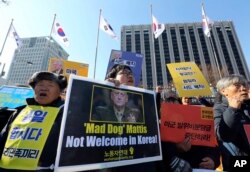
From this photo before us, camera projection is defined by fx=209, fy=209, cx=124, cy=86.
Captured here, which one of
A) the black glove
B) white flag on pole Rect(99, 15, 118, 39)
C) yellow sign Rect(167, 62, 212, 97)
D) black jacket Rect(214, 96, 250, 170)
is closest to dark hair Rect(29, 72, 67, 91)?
the black glove

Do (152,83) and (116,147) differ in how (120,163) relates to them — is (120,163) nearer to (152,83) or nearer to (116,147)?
(116,147)

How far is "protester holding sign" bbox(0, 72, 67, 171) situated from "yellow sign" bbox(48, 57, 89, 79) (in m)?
5.16

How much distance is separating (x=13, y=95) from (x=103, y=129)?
3.16 meters

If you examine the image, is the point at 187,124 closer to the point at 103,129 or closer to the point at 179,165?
the point at 179,165

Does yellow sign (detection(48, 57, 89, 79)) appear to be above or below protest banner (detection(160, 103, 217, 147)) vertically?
above

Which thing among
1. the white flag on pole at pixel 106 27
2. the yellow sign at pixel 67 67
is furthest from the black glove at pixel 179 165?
the white flag on pole at pixel 106 27

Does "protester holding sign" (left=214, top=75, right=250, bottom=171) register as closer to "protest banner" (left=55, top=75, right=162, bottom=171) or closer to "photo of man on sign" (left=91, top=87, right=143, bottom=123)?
"protest banner" (left=55, top=75, right=162, bottom=171)

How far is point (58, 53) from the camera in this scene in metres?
22.2

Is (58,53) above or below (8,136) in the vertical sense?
above

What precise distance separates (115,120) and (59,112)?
561 millimetres

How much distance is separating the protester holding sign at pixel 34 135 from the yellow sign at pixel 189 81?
3.31m

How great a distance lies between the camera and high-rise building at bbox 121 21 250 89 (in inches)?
2589

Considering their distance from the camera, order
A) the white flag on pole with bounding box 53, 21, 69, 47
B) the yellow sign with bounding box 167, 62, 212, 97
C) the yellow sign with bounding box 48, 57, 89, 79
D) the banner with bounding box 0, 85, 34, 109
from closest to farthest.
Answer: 1. the banner with bounding box 0, 85, 34, 109
2. the yellow sign with bounding box 167, 62, 212, 97
3. the yellow sign with bounding box 48, 57, 89, 79
4. the white flag on pole with bounding box 53, 21, 69, 47

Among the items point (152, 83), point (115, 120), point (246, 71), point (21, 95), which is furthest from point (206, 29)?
point (246, 71)
